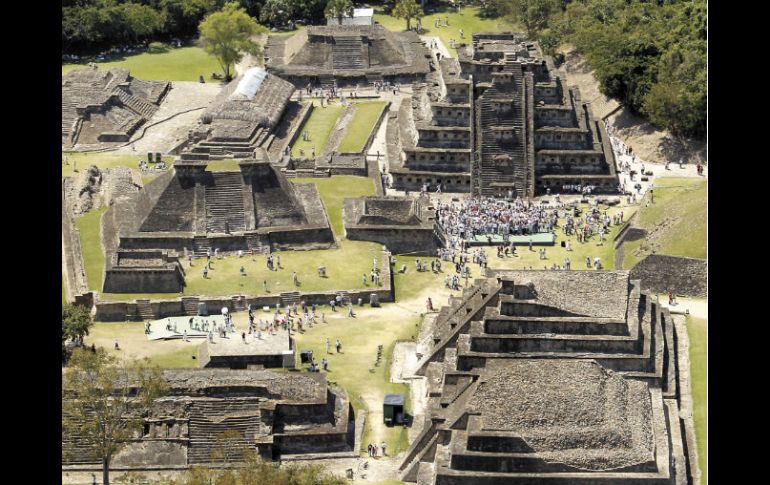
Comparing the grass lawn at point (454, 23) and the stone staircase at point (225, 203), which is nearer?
the stone staircase at point (225, 203)

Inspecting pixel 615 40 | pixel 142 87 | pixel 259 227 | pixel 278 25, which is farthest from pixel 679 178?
pixel 278 25

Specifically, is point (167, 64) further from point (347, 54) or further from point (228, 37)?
point (347, 54)

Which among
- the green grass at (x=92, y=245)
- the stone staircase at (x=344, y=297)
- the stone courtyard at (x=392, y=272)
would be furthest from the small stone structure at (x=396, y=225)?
the green grass at (x=92, y=245)

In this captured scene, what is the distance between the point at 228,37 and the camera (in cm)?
13012

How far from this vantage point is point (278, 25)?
484ft

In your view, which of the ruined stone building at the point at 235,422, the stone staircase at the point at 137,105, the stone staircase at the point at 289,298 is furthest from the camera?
the stone staircase at the point at 137,105

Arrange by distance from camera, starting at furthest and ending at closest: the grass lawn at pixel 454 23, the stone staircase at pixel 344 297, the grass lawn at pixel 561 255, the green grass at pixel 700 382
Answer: the grass lawn at pixel 454 23 → the grass lawn at pixel 561 255 → the stone staircase at pixel 344 297 → the green grass at pixel 700 382

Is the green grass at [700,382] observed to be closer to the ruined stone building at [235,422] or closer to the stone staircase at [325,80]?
the ruined stone building at [235,422]

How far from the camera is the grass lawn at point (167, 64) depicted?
133 metres

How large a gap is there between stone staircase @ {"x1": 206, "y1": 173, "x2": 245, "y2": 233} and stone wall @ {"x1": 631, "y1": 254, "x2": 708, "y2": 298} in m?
22.9

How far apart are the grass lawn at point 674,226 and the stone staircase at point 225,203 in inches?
878

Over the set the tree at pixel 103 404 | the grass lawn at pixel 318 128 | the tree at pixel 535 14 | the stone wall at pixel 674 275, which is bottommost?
the tree at pixel 103 404

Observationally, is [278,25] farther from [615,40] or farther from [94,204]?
[94,204]

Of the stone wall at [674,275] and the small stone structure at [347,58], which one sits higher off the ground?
the small stone structure at [347,58]
